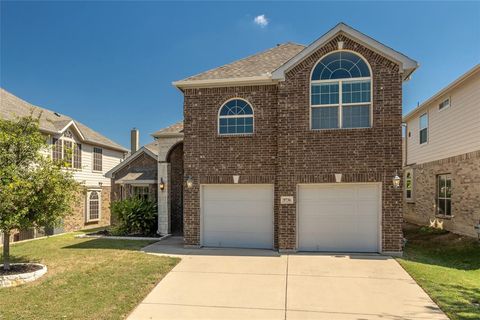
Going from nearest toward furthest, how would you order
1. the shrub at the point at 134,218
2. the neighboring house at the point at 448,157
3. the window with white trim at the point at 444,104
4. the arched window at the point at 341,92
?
1. the arched window at the point at 341,92
2. the neighboring house at the point at 448,157
3. the shrub at the point at 134,218
4. the window with white trim at the point at 444,104

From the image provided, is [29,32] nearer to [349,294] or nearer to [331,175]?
[331,175]

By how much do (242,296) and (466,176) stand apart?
418 inches

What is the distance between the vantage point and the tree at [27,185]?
7.23 m

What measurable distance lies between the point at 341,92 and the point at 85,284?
8833 millimetres

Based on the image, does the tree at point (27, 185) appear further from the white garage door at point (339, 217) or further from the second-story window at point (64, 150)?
the second-story window at point (64, 150)

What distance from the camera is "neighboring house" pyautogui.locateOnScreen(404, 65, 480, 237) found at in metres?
11.6

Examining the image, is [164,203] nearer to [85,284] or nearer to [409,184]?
[85,284]

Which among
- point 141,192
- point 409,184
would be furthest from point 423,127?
point 141,192

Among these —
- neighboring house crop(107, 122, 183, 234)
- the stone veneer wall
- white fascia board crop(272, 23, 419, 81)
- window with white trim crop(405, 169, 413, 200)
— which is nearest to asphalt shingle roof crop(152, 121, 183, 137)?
neighboring house crop(107, 122, 183, 234)

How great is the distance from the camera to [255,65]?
38.0 feet

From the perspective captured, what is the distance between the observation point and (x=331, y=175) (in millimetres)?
9828

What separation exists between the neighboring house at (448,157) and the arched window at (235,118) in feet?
27.2

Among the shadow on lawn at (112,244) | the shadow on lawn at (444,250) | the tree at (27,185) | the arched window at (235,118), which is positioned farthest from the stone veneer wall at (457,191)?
the tree at (27,185)

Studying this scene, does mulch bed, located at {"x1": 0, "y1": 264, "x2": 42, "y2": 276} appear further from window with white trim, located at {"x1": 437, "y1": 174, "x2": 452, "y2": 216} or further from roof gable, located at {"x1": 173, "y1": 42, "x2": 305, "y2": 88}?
window with white trim, located at {"x1": 437, "y1": 174, "x2": 452, "y2": 216}
